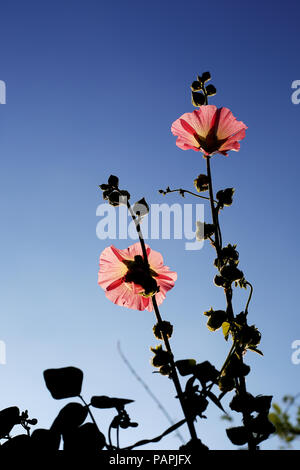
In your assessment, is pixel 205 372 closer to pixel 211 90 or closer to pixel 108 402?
pixel 108 402

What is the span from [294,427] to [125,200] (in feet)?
11.4

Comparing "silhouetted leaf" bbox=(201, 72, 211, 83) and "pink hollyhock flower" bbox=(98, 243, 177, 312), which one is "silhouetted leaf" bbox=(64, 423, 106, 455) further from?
"silhouetted leaf" bbox=(201, 72, 211, 83)

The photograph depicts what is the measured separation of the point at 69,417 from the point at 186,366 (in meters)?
0.27

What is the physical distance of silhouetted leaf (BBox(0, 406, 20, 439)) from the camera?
34.2 inches

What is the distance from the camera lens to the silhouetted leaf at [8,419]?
34.2 inches

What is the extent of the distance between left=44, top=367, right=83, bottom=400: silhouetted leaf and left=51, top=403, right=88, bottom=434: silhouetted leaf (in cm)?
5

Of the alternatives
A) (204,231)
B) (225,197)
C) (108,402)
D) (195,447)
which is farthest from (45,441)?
(225,197)

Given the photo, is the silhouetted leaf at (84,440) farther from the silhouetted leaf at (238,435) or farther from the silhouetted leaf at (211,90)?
the silhouetted leaf at (211,90)

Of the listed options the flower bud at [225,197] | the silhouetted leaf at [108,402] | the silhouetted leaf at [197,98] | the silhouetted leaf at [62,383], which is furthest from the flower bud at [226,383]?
the silhouetted leaf at [197,98]

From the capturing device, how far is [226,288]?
2.94 feet

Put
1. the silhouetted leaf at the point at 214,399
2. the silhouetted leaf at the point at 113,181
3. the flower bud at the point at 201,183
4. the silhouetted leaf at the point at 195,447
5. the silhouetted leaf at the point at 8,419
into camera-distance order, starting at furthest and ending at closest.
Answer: the flower bud at the point at 201,183
the silhouetted leaf at the point at 113,181
the silhouetted leaf at the point at 8,419
the silhouetted leaf at the point at 214,399
the silhouetted leaf at the point at 195,447

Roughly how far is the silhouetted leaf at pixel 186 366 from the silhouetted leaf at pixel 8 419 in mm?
409

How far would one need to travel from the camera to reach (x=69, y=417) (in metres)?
0.76
